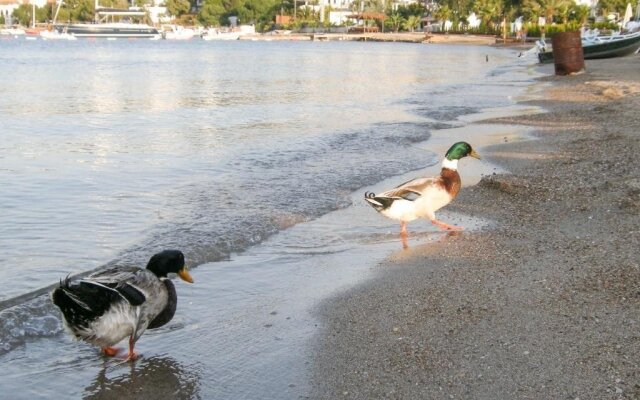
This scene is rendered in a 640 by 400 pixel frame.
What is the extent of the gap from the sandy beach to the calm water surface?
0.38 metres

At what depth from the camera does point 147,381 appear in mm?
4586

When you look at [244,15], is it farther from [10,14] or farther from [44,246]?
[44,246]

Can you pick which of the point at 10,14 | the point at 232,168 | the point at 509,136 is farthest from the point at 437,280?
the point at 10,14

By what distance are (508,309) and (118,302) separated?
8.61 ft

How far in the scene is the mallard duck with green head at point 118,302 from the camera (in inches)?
176

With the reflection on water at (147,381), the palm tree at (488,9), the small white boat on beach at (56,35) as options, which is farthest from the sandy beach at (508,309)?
the small white boat on beach at (56,35)

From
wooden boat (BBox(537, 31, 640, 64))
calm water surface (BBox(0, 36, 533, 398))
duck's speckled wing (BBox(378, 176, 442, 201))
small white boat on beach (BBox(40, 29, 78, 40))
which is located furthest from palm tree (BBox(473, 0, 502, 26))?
duck's speckled wing (BBox(378, 176, 442, 201))

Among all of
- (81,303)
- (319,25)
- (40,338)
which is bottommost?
(40,338)

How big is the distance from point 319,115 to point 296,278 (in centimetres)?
1618

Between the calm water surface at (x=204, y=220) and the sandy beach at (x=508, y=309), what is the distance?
0.38 metres

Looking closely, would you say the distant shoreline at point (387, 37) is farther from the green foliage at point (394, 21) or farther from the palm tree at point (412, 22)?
the palm tree at point (412, 22)

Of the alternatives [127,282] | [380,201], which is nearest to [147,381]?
[127,282]

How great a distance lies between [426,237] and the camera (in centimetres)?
782

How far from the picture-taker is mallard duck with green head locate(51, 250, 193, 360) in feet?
14.7
